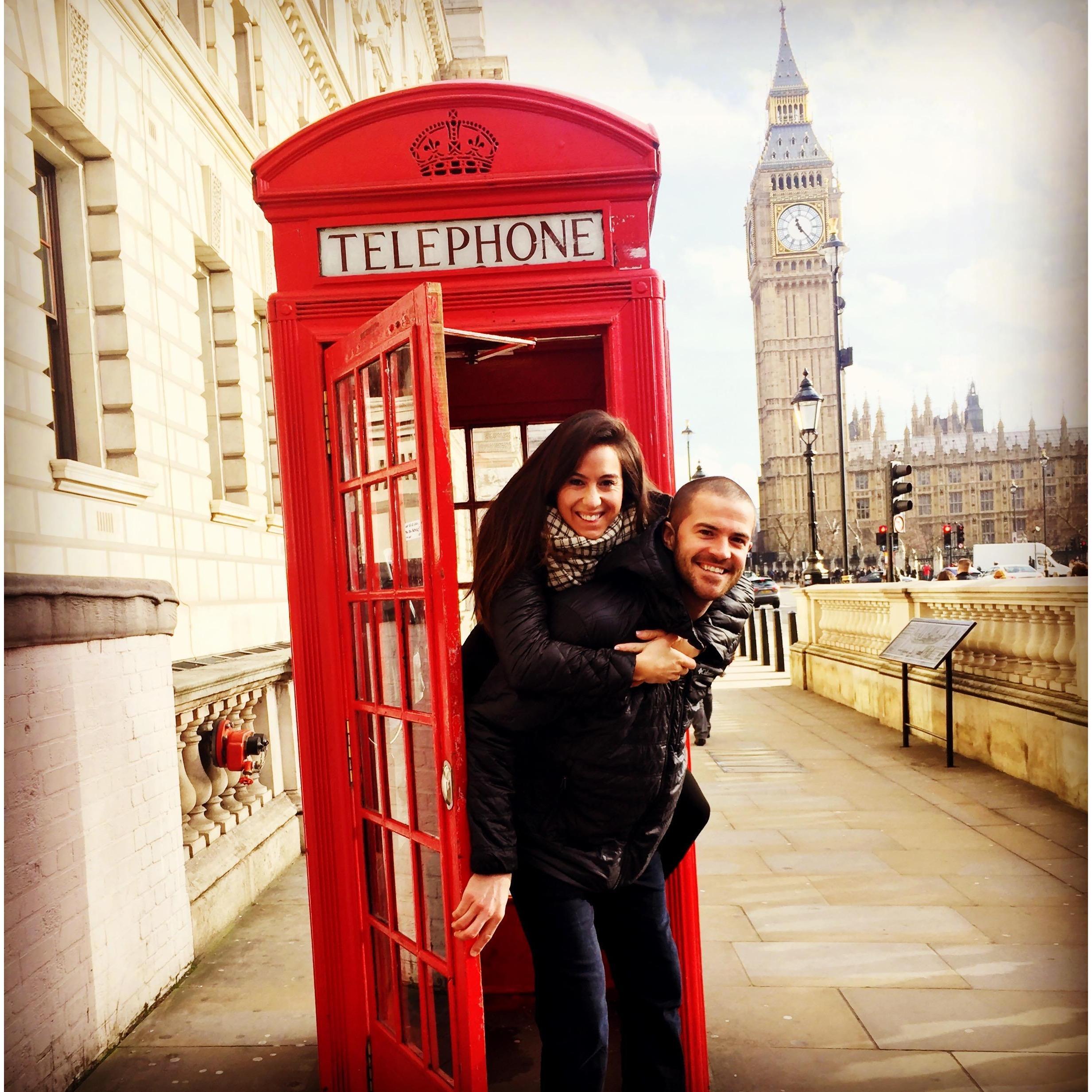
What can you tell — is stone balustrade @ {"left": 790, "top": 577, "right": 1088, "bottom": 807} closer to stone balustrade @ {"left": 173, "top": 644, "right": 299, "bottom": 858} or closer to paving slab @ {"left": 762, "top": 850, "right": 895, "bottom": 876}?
paving slab @ {"left": 762, "top": 850, "right": 895, "bottom": 876}

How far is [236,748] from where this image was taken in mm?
4445

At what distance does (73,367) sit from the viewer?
520 centimetres

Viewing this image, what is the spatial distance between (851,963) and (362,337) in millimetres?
3143

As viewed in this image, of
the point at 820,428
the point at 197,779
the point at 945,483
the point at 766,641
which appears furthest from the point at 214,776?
the point at 820,428

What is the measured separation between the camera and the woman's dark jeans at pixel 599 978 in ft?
6.53

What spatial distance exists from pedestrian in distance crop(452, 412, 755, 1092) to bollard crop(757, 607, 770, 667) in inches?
579

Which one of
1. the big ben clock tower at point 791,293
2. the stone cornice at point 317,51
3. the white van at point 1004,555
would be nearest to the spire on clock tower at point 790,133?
the big ben clock tower at point 791,293

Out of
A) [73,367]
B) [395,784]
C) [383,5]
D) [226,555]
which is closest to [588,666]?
[395,784]

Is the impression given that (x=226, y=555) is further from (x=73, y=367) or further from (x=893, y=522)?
(x=893, y=522)

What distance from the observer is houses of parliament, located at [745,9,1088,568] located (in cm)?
8300

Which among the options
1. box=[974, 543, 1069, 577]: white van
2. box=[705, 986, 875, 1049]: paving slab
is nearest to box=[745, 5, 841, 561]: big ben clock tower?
box=[974, 543, 1069, 577]: white van

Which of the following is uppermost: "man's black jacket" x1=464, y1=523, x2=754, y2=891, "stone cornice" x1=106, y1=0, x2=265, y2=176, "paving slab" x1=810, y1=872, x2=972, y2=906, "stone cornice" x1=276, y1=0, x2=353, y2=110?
"stone cornice" x1=276, y1=0, x2=353, y2=110

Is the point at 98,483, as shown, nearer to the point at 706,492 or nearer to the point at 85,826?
the point at 85,826

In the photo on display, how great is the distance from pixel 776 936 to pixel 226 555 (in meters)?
5.24
